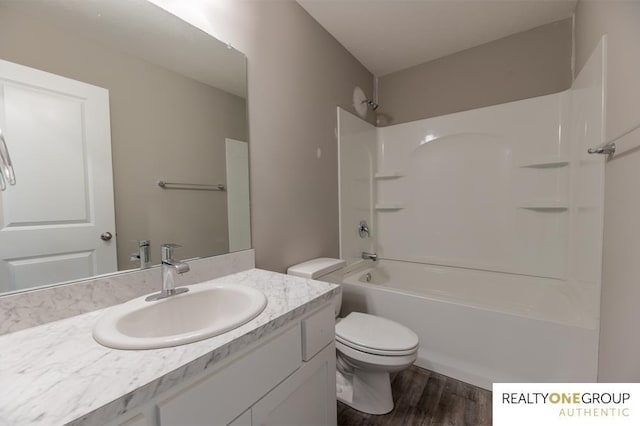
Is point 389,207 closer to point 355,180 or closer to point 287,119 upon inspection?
point 355,180

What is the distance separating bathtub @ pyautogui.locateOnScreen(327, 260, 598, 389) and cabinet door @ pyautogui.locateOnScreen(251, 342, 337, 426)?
733mm

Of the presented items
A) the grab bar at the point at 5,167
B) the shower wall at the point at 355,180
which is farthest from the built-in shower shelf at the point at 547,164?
the grab bar at the point at 5,167

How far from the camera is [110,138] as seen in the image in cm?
93

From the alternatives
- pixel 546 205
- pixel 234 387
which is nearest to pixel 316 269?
pixel 234 387

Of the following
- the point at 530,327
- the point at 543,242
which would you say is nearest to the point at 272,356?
the point at 530,327

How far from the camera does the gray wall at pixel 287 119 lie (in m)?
1.41

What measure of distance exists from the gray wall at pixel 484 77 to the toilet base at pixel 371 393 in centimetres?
219

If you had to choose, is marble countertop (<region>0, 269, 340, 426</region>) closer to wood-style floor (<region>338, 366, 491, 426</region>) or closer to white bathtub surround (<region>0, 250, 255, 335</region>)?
white bathtub surround (<region>0, 250, 255, 335</region>)

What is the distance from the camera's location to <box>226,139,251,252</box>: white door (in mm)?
1319

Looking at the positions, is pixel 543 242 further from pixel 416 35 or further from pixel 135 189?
pixel 135 189

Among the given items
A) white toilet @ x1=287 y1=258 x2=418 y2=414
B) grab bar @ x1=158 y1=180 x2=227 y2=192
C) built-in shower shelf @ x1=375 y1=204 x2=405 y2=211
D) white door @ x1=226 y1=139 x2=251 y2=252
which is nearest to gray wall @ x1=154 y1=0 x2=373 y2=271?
white door @ x1=226 y1=139 x2=251 y2=252

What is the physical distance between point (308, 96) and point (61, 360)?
1.74 metres

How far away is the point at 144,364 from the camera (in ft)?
1.78

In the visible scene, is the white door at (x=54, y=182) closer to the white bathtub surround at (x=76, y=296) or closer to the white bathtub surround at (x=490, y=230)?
the white bathtub surround at (x=76, y=296)
